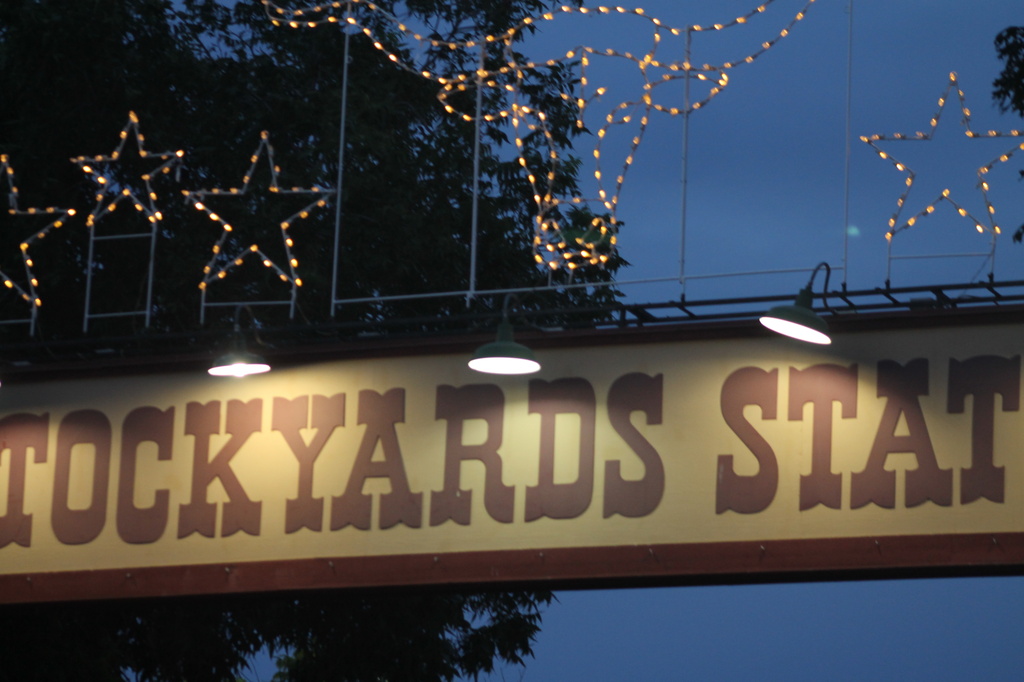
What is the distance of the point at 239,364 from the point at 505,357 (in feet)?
5.35

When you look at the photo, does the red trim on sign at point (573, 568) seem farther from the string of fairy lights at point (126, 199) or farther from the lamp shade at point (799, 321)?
the string of fairy lights at point (126, 199)

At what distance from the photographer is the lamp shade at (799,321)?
8547 mm

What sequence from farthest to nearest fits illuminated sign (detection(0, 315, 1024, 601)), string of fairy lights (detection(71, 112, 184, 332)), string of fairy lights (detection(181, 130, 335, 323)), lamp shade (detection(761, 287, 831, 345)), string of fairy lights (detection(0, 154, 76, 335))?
string of fairy lights (detection(0, 154, 76, 335))
string of fairy lights (detection(71, 112, 184, 332))
string of fairy lights (detection(181, 130, 335, 323))
illuminated sign (detection(0, 315, 1024, 601))
lamp shade (detection(761, 287, 831, 345))

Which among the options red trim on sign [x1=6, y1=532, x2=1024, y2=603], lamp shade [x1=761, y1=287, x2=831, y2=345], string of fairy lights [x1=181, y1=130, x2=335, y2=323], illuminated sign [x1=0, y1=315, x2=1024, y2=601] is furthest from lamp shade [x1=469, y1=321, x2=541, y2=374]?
string of fairy lights [x1=181, y1=130, x2=335, y2=323]

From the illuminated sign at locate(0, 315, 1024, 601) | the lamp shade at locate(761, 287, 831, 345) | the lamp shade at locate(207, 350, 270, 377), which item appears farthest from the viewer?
the lamp shade at locate(207, 350, 270, 377)

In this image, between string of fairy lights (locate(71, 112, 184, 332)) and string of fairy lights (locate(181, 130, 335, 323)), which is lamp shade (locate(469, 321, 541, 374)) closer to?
string of fairy lights (locate(181, 130, 335, 323))

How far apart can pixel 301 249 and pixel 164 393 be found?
5.26m

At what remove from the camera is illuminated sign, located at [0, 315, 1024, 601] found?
905 cm

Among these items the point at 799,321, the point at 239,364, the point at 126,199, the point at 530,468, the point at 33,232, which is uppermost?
the point at 126,199

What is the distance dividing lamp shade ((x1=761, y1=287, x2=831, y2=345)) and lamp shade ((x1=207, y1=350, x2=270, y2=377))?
114 inches

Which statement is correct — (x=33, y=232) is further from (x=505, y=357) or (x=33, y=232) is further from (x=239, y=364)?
(x=505, y=357)

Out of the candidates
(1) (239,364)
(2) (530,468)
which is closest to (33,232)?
(1) (239,364)

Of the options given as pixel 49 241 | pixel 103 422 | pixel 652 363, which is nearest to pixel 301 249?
pixel 49 241

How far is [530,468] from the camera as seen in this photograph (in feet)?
32.2
